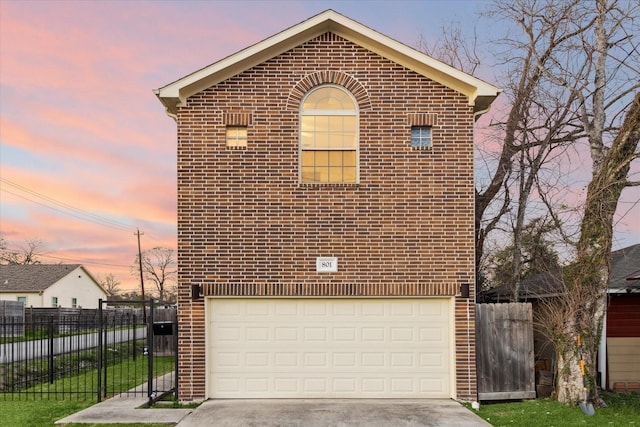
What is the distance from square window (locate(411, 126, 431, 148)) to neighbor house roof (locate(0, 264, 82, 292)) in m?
41.8

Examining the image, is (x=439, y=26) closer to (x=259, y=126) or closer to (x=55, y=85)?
(x=259, y=126)

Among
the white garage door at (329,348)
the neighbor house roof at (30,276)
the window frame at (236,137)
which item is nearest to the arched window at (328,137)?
the window frame at (236,137)

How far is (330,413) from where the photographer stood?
33.0 feet

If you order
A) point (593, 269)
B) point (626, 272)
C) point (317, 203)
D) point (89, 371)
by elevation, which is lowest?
point (89, 371)

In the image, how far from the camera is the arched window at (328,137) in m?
11.6

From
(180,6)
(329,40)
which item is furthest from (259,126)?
(180,6)

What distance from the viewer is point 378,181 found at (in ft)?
37.8

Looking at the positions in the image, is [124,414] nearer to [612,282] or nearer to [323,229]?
[323,229]

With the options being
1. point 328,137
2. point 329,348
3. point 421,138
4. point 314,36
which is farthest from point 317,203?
point 314,36

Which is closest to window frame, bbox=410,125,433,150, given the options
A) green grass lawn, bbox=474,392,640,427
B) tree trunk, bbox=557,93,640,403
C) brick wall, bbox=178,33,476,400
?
brick wall, bbox=178,33,476,400

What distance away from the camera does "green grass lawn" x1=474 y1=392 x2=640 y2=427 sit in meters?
9.62

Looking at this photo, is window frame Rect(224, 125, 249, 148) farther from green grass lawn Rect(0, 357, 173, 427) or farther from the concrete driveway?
green grass lawn Rect(0, 357, 173, 427)

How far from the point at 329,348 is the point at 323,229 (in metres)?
2.43

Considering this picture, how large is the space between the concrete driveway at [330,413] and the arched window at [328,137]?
444 centimetres
